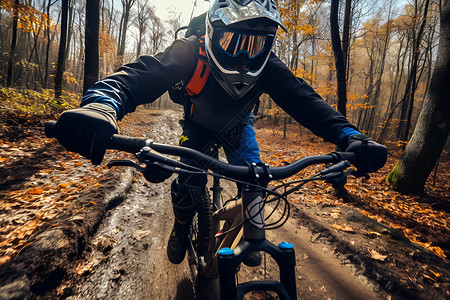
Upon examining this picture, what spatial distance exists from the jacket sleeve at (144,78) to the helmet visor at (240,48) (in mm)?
336

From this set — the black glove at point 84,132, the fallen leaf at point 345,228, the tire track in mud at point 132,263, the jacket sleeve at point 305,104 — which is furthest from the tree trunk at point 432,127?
the black glove at point 84,132

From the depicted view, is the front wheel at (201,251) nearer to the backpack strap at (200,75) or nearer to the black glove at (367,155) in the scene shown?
the backpack strap at (200,75)

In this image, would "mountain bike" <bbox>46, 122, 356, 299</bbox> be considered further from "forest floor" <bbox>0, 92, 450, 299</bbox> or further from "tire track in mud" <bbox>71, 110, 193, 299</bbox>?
"tire track in mud" <bbox>71, 110, 193, 299</bbox>

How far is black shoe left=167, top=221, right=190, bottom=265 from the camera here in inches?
95.0

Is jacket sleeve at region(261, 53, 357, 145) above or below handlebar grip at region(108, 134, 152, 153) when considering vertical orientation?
above

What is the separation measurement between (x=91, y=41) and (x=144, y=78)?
7383mm

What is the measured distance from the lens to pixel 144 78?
5.16ft

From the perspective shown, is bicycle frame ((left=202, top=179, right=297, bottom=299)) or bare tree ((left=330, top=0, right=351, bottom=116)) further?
bare tree ((left=330, top=0, right=351, bottom=116))

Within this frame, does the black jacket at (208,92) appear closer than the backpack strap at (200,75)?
Yes

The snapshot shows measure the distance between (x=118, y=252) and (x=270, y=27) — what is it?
319 centimetres

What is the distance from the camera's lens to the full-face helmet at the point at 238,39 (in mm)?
1674

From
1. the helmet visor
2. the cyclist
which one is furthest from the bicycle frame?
the helmet visor

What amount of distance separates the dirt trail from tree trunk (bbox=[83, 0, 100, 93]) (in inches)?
239

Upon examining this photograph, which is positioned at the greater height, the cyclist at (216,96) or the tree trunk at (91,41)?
the tree trunk at (91,41)
